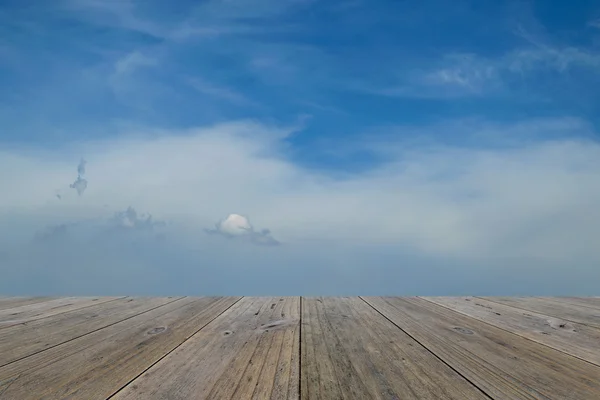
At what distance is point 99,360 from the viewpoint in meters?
1.17

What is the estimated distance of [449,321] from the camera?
1739 millimetres

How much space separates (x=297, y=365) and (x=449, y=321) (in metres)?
0.96

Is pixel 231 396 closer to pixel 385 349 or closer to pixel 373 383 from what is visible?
pixel 373 383

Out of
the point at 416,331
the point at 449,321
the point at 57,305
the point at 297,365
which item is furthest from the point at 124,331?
the point at 449,321

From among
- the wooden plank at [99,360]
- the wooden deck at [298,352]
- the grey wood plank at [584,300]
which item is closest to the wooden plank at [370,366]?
the wooden deck at [298,352]

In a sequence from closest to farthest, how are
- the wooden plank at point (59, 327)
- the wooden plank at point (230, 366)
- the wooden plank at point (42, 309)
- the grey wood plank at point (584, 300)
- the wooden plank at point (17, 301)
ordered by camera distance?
1. the wooden plank at point (230, 366)
2. the wooden plank at point (59, 327)
3. the wooden plank at point (42, 309)
4. the wooden plank at point (17, 301)
5. the grey wood plank at point (584, 300)

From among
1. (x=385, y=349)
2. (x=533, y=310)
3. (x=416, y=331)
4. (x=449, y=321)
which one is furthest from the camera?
(x=533, y=310)

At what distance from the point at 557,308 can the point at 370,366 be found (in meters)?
1.74

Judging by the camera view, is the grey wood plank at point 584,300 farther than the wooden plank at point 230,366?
Yes

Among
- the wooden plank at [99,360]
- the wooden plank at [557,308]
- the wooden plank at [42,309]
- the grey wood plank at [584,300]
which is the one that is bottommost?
the wooden plank at [99,360]

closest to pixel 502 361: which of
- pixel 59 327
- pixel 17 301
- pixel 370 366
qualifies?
pixel 370 366

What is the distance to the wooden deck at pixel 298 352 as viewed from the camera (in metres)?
0.94

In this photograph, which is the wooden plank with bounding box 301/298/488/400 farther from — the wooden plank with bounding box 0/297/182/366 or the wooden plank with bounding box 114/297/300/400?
the wooden plank with bounding box 0/297/182/366

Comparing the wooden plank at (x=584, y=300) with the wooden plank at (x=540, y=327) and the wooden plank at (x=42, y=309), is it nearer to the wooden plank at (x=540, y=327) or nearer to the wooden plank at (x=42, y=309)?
the wooden plank at (x=540, y=327)
